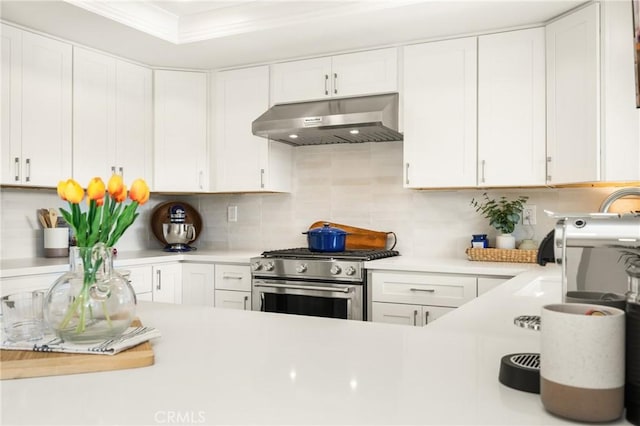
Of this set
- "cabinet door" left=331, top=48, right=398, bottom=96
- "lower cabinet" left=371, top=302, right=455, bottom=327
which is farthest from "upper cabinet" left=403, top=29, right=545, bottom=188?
"lower cabinet" left=371, top=302, right=455, bottom=327

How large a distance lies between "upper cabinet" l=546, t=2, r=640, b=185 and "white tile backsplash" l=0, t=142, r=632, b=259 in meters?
0.45

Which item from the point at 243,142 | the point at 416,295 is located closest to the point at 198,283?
the point at 243,142

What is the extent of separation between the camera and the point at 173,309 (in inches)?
64.9

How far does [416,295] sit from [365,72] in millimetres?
1518

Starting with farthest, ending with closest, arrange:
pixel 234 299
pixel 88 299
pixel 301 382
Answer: pixel 234 299, pixel 88 299, pixel 301 382

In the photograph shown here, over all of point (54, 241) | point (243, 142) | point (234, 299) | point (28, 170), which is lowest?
point (234, 299)

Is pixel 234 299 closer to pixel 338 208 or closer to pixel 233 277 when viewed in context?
pixel 233 277

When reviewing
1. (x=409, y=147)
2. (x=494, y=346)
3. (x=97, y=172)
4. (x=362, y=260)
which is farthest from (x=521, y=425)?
(x=97, y=172)

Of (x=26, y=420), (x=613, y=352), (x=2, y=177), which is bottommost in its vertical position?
(x=26, y=420)

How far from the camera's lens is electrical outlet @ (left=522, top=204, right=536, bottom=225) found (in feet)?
11.6

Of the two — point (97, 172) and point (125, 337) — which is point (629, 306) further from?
point (97, 172)

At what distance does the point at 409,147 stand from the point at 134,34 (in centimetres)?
189

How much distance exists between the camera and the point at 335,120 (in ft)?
11.4

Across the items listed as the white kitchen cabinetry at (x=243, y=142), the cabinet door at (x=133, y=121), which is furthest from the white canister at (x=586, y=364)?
the cabinet door at (x=133, y=121)
